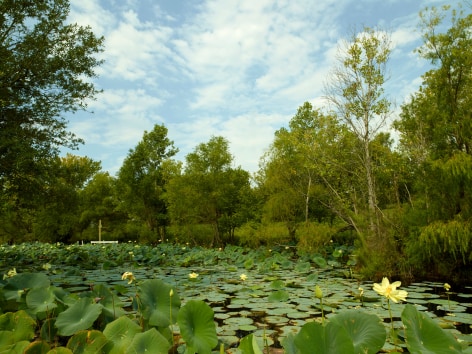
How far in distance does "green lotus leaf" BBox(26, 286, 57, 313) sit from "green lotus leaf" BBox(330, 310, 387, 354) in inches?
90.5

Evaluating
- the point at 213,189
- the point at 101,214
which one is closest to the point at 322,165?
the point at 213,189

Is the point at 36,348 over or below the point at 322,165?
below

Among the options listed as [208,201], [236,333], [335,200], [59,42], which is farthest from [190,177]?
[236,333]

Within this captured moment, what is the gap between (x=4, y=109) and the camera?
8.71 meters

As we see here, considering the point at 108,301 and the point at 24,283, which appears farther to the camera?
the point at 24,283

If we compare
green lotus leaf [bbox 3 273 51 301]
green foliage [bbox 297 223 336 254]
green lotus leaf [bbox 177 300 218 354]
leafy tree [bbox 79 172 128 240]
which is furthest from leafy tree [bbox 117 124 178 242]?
green lotus leaf [bbox 177 300 218 354]

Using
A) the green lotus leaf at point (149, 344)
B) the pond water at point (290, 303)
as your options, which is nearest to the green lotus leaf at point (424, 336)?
the pond water at point (290, 303)

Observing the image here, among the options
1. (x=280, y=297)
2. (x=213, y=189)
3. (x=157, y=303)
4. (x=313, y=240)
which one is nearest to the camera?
(x=157, y=303)

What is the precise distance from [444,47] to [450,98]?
125cm

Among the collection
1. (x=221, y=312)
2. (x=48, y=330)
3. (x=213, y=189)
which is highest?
(x=213, y=189)

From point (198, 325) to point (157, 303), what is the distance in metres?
0.59

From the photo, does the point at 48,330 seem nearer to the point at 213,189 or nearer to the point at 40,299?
the point at 40,299

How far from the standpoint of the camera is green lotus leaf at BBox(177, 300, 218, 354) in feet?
7.39

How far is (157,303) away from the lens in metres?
2.81
